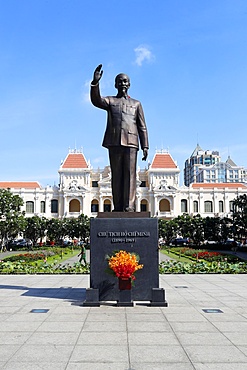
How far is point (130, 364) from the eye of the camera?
4.95 metres

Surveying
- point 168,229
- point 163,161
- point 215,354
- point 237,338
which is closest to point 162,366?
point 215,354

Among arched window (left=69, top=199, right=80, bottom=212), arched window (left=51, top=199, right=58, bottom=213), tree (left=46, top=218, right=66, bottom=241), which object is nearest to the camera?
tree (left=46, top=218, right=66, bottom=241)

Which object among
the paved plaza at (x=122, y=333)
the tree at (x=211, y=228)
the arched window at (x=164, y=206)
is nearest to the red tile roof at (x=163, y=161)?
the arched window at (x=164, y=206)

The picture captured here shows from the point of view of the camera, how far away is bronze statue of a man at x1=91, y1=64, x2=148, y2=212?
31.1 ft

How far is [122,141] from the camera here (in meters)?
9.42

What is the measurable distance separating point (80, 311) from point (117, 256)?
1323mm

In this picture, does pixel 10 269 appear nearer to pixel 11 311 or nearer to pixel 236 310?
pixel 11 311

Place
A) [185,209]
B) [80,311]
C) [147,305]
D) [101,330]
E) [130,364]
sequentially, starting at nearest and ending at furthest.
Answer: [130,364] → [101,330] → [80,311] → [147,305] → [185,209]

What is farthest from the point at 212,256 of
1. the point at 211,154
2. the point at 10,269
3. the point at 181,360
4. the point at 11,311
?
the point at 211,154

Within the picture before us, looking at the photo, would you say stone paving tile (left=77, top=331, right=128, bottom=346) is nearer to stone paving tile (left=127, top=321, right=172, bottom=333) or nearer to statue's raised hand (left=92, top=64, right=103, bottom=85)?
stone paving tile (left=127, top=321, right=172, bottom=333)

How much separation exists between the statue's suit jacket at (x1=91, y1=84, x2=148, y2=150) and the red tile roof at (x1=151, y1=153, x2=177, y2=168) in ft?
233

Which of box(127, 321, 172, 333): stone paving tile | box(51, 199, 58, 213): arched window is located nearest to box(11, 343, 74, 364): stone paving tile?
box(127, 321, 172, 333): stone paving tile

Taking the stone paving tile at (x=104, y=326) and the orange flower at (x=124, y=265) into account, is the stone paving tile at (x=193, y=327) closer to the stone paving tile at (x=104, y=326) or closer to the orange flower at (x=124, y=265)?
the stone paving tile at (x=104, y=326)

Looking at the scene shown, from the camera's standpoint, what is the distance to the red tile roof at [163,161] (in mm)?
80562
